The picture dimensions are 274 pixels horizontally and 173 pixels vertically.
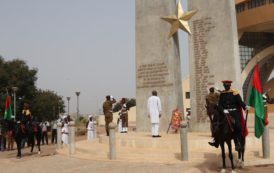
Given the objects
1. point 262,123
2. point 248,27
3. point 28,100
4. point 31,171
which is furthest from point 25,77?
point 262,123

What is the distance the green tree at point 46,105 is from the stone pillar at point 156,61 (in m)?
25.3

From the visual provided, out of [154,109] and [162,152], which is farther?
[154,109]

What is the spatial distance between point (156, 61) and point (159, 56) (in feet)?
0.76

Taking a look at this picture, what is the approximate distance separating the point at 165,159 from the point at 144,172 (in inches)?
47.3

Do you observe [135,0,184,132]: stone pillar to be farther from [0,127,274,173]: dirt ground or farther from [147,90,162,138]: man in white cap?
[0,127,274,173]: dirt ground

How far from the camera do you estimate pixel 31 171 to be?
33.2ft

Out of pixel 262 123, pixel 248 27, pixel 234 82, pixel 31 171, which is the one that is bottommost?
pixel 31 171

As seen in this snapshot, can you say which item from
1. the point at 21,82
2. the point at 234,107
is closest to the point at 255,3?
the point at 21,82

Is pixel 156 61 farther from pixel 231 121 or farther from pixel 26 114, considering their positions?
pixel 231 121

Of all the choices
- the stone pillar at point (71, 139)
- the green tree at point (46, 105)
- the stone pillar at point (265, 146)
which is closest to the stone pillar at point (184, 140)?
the stone pillar at point (265, 146)

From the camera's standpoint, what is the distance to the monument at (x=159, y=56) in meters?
15.2

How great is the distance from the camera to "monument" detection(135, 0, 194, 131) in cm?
1523

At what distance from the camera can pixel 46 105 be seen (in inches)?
1898

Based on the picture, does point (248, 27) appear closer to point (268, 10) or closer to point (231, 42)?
point (268, 10)
